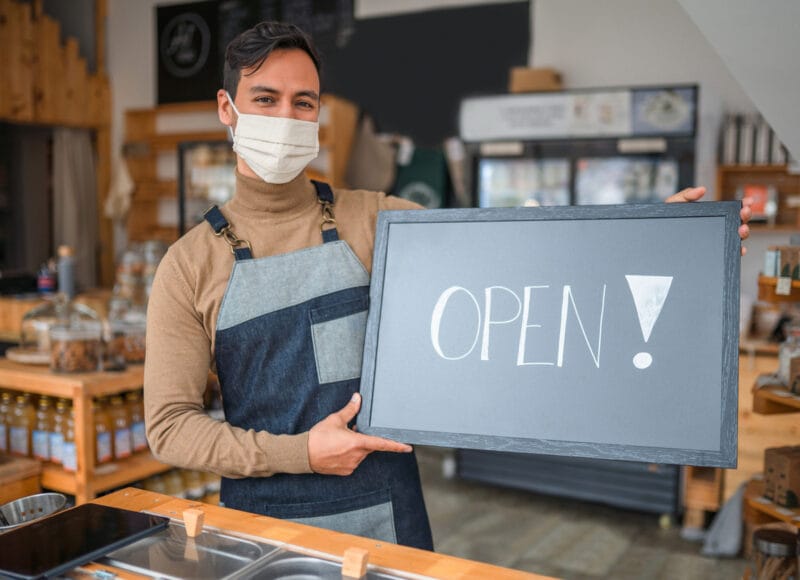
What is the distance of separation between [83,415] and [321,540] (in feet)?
5.41

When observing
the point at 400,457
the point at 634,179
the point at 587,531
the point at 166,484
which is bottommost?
the point at 587,531

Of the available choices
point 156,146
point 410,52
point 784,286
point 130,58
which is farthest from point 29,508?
point 130,58

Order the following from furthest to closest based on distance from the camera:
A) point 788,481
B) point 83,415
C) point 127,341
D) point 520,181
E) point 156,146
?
point 156,146 → point 520,181 → point 127,341 → point 788,481 → point 83,415

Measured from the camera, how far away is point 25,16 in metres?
7.18

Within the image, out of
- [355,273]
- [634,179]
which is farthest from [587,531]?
[355,273]

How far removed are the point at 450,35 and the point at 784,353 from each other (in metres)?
4.31

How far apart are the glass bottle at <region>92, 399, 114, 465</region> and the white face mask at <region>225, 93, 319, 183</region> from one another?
151 cm

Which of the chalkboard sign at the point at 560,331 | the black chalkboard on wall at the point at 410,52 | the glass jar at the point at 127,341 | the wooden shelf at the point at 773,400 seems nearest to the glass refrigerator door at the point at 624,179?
the black chalkboard on wall at the point at 410,52

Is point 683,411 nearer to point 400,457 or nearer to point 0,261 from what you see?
point 400,457

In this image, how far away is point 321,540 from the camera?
51.6 inches

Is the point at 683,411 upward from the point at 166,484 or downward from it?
upward

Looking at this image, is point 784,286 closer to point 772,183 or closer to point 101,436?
point 101,436

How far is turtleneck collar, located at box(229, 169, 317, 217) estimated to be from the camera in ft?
5.51

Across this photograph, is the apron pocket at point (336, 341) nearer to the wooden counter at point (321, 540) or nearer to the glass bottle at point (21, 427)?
the wooden counter at point (321, 540)
